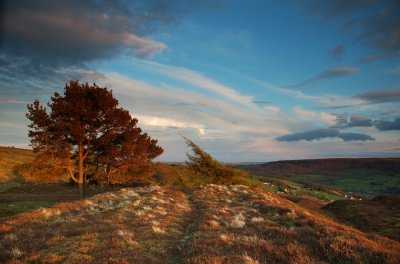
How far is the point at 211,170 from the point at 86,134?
66.8 ft

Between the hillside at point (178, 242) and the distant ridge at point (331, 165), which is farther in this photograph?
the distant ridge at point (331, 165)

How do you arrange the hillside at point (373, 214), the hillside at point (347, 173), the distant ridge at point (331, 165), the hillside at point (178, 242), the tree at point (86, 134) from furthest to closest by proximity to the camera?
the distant ridge at point (331, 165) → the hillside at point (347, 173) → the tree at point (86, 134) → the hillside at point (373, 214) → the hillside at point (178, 242)

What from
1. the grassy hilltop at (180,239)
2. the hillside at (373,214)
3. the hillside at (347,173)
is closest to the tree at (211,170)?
the hillside at (373,214)

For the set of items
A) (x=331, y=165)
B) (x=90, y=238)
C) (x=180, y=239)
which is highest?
(x=331, y=165)

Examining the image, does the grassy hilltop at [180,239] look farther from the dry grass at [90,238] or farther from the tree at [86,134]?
the tree at [86,134]

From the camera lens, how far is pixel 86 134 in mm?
38812

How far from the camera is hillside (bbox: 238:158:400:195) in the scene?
395 feet

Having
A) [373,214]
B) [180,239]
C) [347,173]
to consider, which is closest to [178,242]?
[180,239]

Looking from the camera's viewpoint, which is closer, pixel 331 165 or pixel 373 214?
pixel 373 214

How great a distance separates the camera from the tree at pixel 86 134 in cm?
3684

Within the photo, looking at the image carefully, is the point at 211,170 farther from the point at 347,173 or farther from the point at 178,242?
the point at 347,173

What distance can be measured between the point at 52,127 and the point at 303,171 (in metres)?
141

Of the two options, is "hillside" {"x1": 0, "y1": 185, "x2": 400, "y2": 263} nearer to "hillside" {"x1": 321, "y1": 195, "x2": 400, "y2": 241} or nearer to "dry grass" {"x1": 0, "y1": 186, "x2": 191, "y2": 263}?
"dry grass" {"x1": 0, "y1": 186, "x2": 191, "y2": 263}

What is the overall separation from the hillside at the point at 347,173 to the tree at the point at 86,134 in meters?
96.1
